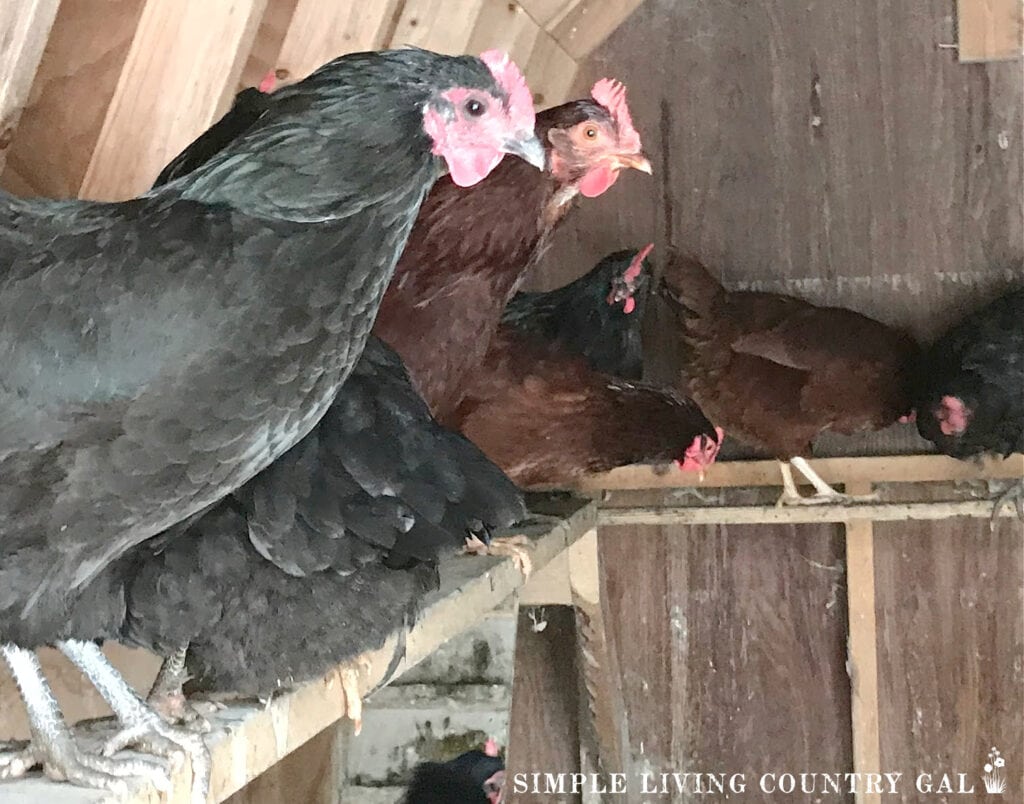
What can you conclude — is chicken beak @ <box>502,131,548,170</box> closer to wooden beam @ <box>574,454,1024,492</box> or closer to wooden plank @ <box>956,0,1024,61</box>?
wooden beam @ <box>574,454,1024,492</box>

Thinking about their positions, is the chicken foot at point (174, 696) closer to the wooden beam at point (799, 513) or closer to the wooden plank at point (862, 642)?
the wooden beam at point (799, 513)

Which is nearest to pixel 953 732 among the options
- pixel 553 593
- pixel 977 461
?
pixel 977 461

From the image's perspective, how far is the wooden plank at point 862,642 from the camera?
1909mm

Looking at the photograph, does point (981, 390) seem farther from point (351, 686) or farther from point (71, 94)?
point (71, 94)

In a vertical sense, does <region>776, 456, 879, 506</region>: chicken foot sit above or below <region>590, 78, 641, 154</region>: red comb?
below

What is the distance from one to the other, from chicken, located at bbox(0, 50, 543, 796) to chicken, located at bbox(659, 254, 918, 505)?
106 cm

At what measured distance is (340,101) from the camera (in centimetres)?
79

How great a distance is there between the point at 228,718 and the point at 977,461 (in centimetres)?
148

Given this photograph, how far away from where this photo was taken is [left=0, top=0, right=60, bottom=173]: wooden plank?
0.77m

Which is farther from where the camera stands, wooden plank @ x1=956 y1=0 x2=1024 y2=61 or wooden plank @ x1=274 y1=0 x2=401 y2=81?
wooden plank @ x1=956 y1=0 x2=1024 y2=61

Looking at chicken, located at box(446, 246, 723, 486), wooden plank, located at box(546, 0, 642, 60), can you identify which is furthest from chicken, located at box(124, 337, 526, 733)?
wooden plank, located at box(546, 0, 642, 60)

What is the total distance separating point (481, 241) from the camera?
1.39 metres

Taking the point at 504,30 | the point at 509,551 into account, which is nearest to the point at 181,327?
the point at 509,551

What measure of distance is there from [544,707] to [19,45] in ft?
5.65
